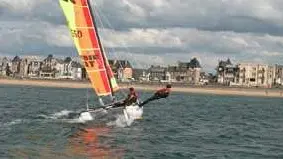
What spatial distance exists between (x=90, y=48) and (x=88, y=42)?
0.41m

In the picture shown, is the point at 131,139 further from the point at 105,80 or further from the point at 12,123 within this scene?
the point at 105,80

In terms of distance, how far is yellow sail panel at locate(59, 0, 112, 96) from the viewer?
4219 centimetres

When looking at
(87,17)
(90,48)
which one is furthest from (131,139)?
(87,17)

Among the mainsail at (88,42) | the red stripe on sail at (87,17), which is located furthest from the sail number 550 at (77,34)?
the red stripe on sail at (87,17)

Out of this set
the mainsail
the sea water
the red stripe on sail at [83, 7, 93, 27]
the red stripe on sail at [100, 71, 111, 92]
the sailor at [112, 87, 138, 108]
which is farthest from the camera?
the red stripe on sail at [100, 71, 111, 92]

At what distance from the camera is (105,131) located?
38.4 m

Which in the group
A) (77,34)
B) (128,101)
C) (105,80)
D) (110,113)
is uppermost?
(77,34)

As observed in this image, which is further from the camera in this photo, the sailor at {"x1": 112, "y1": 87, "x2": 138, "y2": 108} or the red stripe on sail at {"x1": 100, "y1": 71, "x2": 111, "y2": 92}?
the red stripe on sail at {"x1": 100, "y1": 71, "x2": 111, "y2": 92}

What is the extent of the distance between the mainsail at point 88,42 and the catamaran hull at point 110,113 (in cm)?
129

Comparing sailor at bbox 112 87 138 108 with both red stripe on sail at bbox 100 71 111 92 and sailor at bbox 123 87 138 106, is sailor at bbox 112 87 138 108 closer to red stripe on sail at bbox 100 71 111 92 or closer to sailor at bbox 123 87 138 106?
sailor at bbox 123 87 138 106

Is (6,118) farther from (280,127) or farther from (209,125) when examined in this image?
(280,127)

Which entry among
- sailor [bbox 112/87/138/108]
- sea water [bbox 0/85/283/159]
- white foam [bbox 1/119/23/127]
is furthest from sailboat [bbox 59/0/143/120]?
white foam [bbox 1/119/23/127]

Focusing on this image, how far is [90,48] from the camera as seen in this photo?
142ft

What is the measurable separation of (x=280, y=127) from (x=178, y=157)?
68.0 feet
